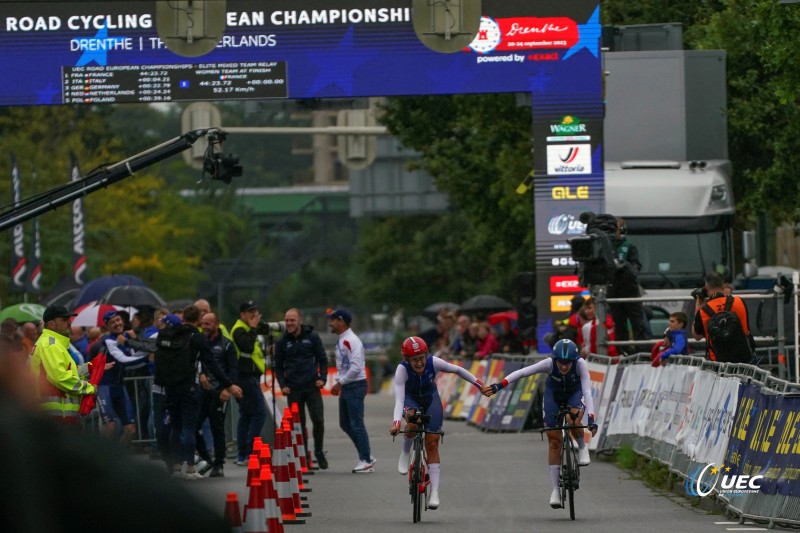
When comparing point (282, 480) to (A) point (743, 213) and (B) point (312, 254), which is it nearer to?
(A) point (743, 213)

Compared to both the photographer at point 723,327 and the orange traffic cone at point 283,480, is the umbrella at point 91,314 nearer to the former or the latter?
the photographer at point 723,327

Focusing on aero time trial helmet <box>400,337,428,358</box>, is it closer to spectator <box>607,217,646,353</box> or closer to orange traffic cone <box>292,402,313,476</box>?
orange traffic cone <box>292,402,313,476</box>

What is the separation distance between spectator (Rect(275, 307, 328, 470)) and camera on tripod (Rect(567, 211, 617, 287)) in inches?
146

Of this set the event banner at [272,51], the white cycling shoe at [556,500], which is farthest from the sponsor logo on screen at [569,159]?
the white cycling shoe at [556,500]

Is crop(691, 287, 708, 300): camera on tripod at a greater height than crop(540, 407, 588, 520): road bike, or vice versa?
crop(691, 287, 708, 300): camera on tripod

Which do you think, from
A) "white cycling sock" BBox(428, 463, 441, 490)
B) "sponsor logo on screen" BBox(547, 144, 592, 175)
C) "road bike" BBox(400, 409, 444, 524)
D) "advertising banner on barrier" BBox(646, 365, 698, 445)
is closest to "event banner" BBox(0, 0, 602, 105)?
"sponsor logo on screen" BBox(547, 144, 592, 175)

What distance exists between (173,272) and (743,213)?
32.7 meters

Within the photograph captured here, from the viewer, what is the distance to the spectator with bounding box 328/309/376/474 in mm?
18875

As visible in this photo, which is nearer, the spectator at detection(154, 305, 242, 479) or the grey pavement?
the grey pavement

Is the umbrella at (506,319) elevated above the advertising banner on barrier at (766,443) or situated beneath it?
situated beneath

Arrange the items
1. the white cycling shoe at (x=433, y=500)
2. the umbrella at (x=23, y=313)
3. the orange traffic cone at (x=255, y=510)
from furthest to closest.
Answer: the umbrella at (x=23, y=313), the white cycling shoe at (x=433, y=500), the orange traffic cone at (x=255, y=510)

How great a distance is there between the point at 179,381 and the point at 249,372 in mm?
1759

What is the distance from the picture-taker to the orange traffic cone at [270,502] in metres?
9.45

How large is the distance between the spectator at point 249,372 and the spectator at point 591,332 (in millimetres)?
4938
